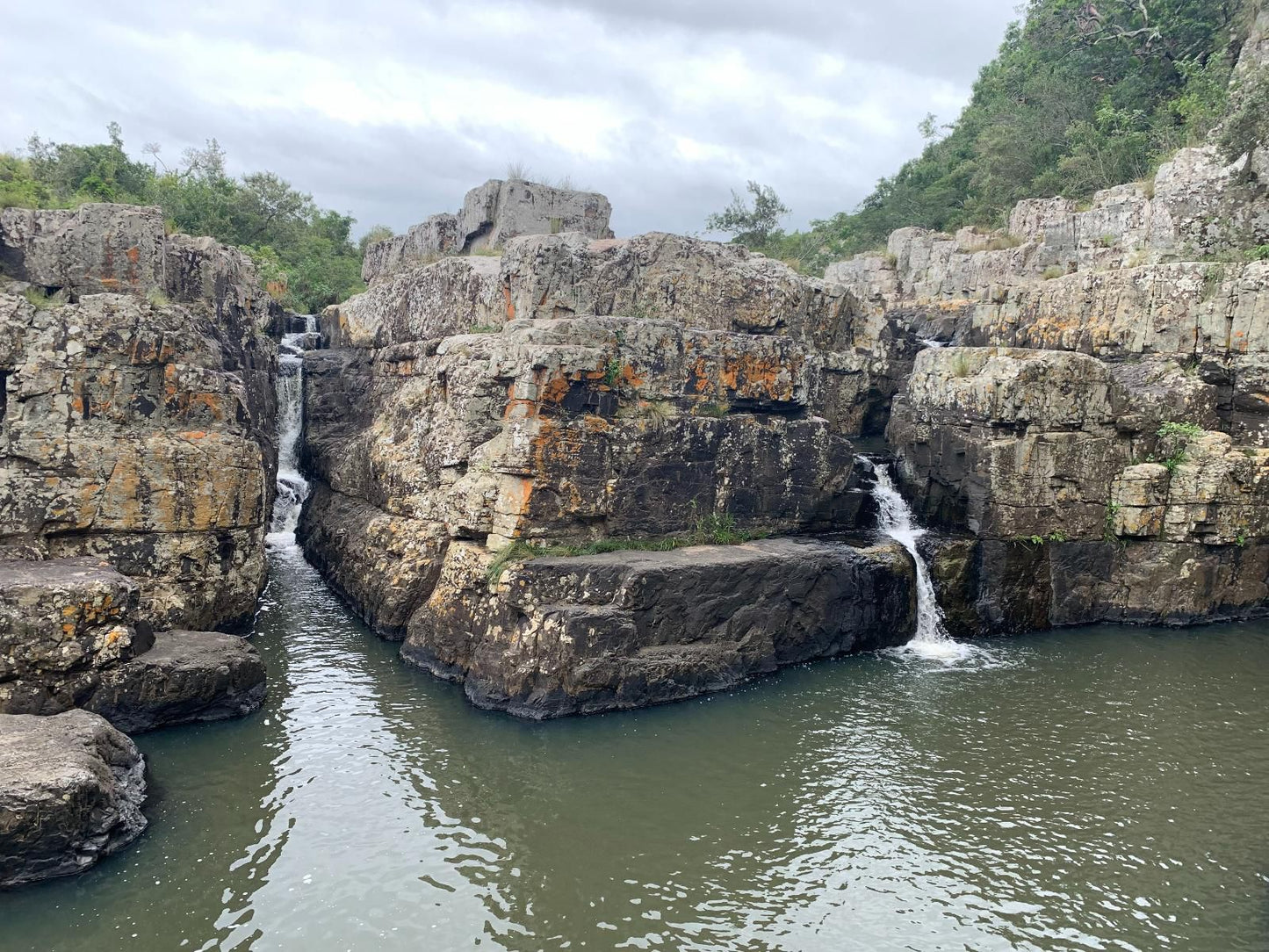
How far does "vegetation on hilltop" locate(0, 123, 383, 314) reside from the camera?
783 inches

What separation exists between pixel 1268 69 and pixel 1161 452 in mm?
11198

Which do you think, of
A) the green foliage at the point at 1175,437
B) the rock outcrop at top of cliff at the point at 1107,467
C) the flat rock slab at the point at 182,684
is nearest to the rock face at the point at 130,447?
the flat rock slab at the point at 182,684

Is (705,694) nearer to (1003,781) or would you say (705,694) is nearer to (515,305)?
(1003,781)

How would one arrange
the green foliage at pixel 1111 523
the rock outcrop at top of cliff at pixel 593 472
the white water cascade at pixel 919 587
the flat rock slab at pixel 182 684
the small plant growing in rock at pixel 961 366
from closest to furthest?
the flat rock slab at pixel 182 684, the rock outcrop at top of cliff at pixel 593 472, the white water cascade at pixel 919 587, the green foliage at pixel 1111 523, the small plant growing in rock at pixel 961 366

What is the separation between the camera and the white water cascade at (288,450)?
1489cm

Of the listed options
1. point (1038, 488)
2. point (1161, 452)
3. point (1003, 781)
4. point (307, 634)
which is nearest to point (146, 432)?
point (307, 634)

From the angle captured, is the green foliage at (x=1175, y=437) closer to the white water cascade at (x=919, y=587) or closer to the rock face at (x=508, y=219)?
the white water cascade at (x=919, y=587)

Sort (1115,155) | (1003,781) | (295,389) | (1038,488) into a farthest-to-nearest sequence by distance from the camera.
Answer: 1. (1115,155)
2. (295,389)
3. (1038,488)
4. (1003,781)

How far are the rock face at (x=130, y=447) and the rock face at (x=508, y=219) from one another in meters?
5.38

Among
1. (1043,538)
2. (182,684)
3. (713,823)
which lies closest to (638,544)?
(713,823)

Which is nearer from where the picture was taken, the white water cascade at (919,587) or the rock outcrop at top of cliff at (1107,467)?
the white water cascade at (919,587)

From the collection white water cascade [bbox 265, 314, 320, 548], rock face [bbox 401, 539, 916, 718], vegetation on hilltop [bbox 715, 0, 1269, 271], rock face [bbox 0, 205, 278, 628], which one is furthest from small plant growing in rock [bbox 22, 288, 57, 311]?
vegetation on hilltop [bbox 715, 0, 1269, 271]

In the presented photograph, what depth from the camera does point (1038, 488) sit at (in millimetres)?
12648

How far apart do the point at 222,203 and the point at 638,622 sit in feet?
67.1
